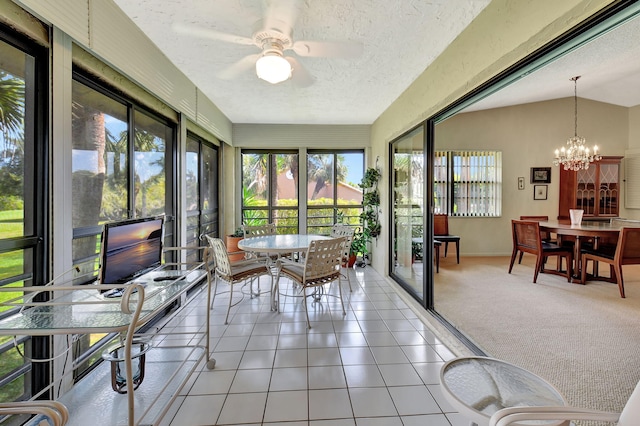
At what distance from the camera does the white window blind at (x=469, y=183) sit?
19.0 ft

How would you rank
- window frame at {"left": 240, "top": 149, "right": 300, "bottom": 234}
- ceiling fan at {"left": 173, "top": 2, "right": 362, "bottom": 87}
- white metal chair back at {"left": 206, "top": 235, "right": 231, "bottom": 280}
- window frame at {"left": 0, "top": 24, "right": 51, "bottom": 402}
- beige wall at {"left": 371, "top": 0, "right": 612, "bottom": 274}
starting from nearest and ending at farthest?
beige wall at {"left": 371, "top": 0, "right": 612, "bottom": 274} → window frame at {"left": 0, "top": 24, "right": 51, "bottom": 402} → ceiling fan at {"left": 173, "top": 2, "right": 362, "bottom": 87} → white metal chair back at {"left": 206, "top": 235, "right": 231, "bottom": 280} → window frame at {"left": 240, "top": 149, "right": 300, "bottom": 234}

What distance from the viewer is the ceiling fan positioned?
2094 mm

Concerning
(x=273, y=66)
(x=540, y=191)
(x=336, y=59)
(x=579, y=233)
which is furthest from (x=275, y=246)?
(x=540, y=191)

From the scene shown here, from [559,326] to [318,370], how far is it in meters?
2.38

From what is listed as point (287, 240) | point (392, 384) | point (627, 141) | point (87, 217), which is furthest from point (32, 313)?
point (627, 141)

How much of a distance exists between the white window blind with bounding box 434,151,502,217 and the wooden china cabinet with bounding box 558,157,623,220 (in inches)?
51.7

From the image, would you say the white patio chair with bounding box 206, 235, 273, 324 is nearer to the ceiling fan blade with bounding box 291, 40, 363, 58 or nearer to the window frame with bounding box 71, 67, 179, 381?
the window frame with bounding box 71, 67, 179, 381

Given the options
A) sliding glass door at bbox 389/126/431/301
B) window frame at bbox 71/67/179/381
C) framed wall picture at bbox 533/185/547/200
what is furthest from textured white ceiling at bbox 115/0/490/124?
framed wall picture at bbox 533/185/547/200

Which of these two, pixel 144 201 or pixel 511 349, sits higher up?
pixel 144 201

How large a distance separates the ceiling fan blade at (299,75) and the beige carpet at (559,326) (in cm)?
289

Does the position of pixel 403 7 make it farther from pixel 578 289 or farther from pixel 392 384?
pixel 578 289

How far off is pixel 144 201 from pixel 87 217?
0.76m

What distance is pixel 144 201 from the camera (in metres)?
2.73

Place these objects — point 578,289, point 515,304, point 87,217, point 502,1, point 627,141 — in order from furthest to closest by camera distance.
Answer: point 627,141 < point 578,289 < point 515,304 < point 87,217 < point 502,1
